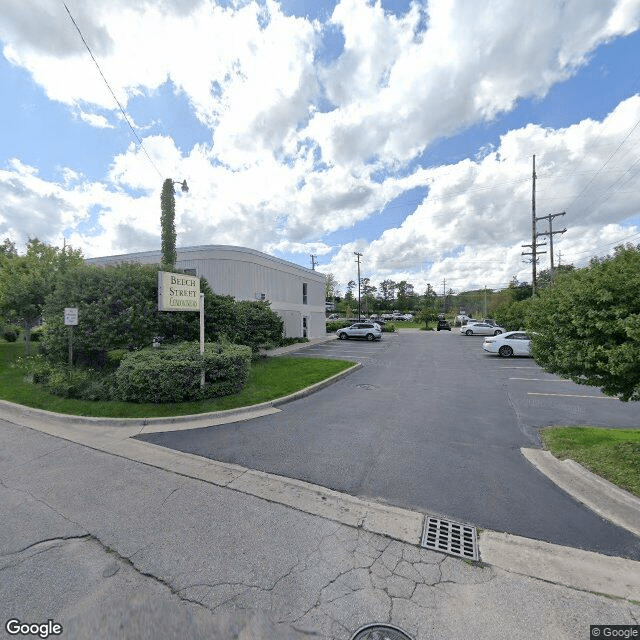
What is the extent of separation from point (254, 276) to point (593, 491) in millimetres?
17062

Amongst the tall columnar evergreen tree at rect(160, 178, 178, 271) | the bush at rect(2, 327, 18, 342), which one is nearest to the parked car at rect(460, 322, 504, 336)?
the tall columnar evergreen tree at rect(160, 178, 178, 271)

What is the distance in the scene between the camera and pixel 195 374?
7520mm

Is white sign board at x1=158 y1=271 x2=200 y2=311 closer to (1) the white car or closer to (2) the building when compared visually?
(2) the building

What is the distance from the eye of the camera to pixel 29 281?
1371 centimetres

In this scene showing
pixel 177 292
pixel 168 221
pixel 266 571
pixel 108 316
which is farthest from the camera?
pixel 168 221

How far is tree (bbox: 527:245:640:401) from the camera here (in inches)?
160

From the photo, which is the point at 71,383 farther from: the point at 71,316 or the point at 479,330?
the point at 479,330

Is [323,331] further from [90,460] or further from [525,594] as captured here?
[525,594]

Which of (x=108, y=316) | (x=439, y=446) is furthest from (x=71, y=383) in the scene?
(x=439, y=446)

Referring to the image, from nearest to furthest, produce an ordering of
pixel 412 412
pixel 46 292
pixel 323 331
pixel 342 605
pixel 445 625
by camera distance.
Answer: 1. pixel 445 625
2. pixel 342 605
3. pixel 412 412
4. pixel 46 292
5. pixel 323 331

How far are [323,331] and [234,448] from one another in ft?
76.9

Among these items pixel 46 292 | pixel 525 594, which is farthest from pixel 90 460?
pixel 46 292

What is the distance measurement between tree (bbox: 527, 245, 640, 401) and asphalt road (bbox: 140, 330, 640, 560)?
1659 millimetres

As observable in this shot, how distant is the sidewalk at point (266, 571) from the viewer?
2.22m
